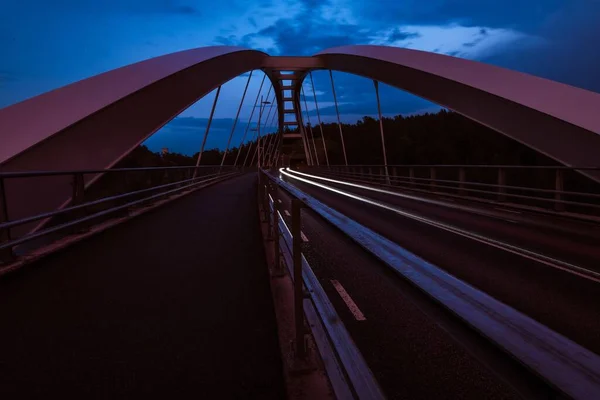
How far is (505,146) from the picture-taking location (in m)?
43.3

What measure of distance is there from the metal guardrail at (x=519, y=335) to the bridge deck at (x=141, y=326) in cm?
171

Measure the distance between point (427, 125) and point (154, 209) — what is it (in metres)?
68.6

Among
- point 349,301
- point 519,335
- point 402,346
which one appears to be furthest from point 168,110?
point 519,335

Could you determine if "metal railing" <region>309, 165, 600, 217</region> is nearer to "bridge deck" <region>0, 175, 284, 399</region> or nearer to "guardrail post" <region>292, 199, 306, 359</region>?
"bridge deck" <region>0, 175, 284, 399</region>

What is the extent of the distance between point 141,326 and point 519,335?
11.7 ft

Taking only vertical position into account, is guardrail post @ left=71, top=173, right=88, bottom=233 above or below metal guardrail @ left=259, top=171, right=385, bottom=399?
above

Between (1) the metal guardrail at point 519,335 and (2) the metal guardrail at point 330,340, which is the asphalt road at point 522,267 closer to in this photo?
(2) the metal guardrail at point 330,340

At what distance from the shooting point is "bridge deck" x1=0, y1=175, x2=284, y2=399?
9.72 ft

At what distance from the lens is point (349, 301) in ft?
16.3

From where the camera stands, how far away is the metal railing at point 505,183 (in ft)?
41.0

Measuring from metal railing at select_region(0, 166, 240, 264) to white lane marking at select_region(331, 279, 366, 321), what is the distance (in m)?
4.37

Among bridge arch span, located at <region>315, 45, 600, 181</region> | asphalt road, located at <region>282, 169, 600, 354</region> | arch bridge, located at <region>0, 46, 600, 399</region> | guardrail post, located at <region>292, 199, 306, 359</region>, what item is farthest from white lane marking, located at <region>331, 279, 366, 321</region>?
bridge arch span, located at <region>315, 45, 600, 181</region>

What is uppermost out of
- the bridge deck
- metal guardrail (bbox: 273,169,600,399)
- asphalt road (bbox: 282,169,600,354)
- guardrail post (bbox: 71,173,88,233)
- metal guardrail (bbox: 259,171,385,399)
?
guardrail post (bbox: 71,173,88,233)

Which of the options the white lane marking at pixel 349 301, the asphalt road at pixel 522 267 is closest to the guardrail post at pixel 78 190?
the white lane marking at pixel 349 301
